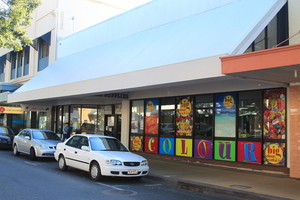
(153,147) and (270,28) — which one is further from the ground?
(270,28)

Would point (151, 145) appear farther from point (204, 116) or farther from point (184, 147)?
point (204, 116)

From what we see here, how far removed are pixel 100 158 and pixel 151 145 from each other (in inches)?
269

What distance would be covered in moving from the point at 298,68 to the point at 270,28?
3480 millimetres

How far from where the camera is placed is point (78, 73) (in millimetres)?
17344

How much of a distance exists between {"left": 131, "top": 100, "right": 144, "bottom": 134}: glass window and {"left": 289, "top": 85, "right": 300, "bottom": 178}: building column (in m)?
8.32

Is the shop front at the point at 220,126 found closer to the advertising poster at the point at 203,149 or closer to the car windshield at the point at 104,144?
the advertising poster at the point at 203,149

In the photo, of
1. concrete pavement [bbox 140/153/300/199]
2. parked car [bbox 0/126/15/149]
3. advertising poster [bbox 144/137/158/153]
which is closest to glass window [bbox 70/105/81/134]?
parked car [bbox 0/126/15/149]

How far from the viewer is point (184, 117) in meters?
15.1

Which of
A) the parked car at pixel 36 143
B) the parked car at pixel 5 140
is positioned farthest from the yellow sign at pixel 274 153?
the parked car at pixel 5 140

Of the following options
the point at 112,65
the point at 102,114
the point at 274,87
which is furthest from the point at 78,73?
the point at 274,87

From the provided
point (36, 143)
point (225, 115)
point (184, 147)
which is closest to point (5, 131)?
point (36, 143)

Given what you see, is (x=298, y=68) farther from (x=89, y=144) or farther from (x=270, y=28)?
(x=89, y=144)

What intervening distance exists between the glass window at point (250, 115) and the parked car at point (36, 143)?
27.1 feet

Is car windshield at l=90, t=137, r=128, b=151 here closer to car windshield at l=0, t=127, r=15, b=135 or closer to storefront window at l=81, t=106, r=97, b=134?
storefront window at l=81, t=106, r=97, b=134
